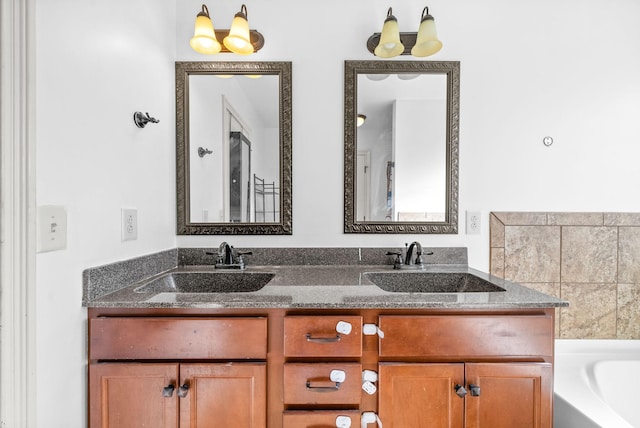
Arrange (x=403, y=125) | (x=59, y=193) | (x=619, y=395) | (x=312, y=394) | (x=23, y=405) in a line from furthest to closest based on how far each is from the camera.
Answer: (x=403, y=125) → (x=619, y=395) → (x=312, y=394) → (x=59, y=193) → (x=23, y=405)

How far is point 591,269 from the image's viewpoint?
5.10 feet

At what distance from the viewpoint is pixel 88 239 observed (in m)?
0.98

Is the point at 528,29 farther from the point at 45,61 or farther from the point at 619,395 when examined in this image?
the point at 45,61

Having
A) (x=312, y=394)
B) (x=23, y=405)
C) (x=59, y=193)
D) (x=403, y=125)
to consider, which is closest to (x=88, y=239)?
(x=59, y=193)

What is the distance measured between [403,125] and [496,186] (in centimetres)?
56

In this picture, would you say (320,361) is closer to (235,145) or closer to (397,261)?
(397,261)

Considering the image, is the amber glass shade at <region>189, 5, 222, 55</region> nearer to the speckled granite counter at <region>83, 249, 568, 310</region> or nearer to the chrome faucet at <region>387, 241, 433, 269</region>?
the speckled granite counter at <region>83, 249, 568, 310</region>

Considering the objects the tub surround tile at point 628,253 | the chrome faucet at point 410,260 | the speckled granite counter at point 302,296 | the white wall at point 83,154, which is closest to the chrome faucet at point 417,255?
the chrome faucet at point 410,260

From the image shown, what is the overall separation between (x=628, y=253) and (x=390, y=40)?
5.08 feet

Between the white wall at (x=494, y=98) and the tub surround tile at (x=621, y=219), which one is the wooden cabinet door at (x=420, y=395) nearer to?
the white wall at (x=494, y=98)

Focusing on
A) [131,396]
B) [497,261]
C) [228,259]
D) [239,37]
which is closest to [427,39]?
[239,37]

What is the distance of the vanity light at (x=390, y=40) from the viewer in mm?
1392

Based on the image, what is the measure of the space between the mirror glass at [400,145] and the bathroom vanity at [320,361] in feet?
2.08

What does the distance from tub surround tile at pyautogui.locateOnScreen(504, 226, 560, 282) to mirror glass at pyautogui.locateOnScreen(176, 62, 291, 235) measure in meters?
1.12
